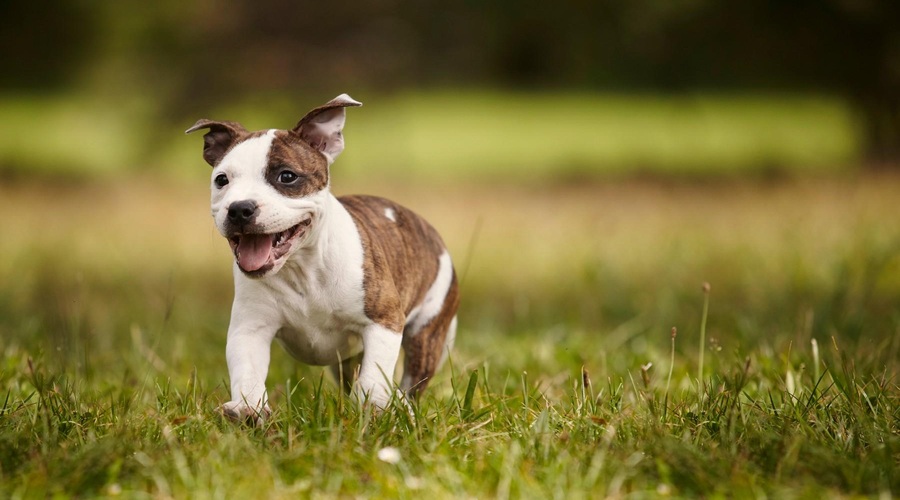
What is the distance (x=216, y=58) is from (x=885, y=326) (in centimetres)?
942

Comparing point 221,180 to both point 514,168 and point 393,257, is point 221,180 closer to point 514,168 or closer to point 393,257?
point 393,257

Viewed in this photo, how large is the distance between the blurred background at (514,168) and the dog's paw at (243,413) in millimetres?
1187

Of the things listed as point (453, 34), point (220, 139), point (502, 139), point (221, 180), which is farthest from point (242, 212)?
point (502, 139)

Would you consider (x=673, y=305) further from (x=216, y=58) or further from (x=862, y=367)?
(x=216, y=58)

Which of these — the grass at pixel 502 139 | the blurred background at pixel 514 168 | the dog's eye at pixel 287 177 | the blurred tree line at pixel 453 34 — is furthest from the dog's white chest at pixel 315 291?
the grass at pixel 502 139

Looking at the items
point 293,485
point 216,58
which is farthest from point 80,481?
point 216,58

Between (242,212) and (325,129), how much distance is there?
0.58m

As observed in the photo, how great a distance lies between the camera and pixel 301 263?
3.49m

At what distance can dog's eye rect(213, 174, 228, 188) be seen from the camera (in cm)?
333

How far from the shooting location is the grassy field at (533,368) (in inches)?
112

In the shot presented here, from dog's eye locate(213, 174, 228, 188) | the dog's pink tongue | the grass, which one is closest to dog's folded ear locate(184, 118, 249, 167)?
dog's eye locate(213, 174, 228, 188)

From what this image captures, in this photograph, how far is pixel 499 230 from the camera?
919 centimetres

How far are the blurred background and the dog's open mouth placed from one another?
1.17 metres

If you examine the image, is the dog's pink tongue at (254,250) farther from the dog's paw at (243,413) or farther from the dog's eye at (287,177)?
the dog's paw at (243,413)
